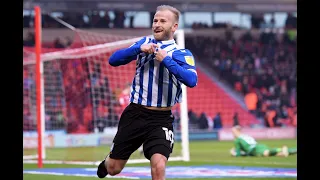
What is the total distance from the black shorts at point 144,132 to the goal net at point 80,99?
8.11 meters

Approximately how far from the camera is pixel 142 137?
7520 mm

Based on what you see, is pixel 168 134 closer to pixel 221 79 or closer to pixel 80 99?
pixel 80 99

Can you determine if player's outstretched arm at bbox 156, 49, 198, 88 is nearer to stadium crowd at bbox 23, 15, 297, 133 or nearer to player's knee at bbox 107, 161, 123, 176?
player's knee at bbox 107, 161, 123, 176

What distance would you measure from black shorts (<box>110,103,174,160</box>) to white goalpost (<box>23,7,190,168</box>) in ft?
26.5

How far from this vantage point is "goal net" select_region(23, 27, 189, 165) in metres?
17.6

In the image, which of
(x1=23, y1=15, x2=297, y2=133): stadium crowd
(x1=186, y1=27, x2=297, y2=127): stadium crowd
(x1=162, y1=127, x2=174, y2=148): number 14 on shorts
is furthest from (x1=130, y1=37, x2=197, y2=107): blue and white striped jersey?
(x1=186, y1=27, x2=297, y2=127): stadium crowd

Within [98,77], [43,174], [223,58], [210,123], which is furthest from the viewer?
[223,58]

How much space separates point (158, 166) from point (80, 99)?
1368 centimetres

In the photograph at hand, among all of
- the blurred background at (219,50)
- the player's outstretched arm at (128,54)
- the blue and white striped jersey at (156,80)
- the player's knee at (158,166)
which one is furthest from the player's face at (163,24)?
the blurred background at (219,50)
